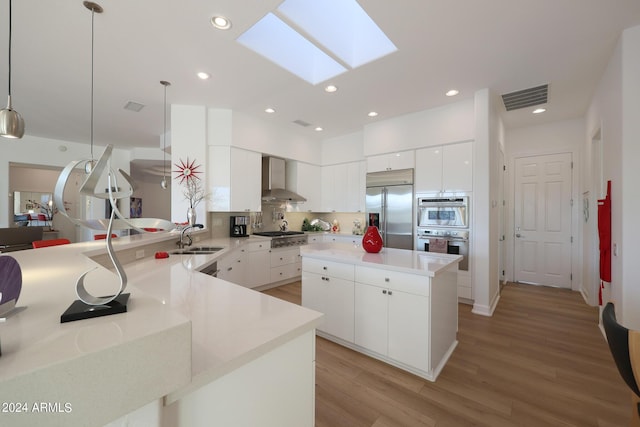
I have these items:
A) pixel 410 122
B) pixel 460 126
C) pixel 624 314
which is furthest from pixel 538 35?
pixel 624 314

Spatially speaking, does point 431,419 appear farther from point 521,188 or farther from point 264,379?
point 521,188

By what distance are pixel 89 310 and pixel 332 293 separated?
6.81 ft

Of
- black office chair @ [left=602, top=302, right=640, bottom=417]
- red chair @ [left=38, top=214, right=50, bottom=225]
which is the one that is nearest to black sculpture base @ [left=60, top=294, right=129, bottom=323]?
black office chair @ [left=602, top=302, right=640, bottom=417]

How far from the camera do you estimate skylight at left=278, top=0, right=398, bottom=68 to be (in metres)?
2.26

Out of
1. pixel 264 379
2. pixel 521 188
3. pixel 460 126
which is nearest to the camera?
pixel 264 379

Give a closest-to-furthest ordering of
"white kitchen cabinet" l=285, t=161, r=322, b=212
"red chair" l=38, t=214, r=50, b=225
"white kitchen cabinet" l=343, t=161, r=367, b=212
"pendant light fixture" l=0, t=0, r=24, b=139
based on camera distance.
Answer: "pendant light fixture" l=0, t=0, r=24, b=139
"white kitchen cabinet" l=343, t=161, r=367, b=212
"white kitchen cabinet" l=285, t=161, r=322, b=212
"red chair" l=38, t=214, r=50, b=225

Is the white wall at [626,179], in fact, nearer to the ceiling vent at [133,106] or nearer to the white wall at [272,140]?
the white wall at [272,140]

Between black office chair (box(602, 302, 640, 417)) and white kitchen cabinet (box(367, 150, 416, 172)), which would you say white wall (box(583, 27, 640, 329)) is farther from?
white kitchen cabinet (box(367, 150, 416, 172))

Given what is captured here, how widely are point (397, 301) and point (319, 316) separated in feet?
3.95

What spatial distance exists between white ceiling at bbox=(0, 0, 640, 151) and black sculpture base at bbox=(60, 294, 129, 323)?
87.9 inches

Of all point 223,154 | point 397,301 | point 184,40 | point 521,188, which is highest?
point 184,40

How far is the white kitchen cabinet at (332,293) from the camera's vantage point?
2.43m

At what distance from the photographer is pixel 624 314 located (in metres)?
2.26

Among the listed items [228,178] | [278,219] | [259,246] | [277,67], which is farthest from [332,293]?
[278,219]
